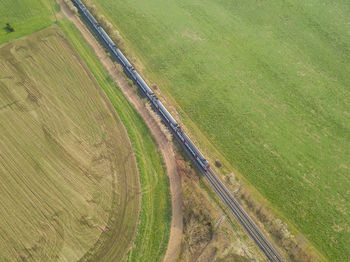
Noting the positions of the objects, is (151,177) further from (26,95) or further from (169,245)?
(26,95)

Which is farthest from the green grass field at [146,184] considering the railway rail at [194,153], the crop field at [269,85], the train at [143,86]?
the crop field at [269,85]

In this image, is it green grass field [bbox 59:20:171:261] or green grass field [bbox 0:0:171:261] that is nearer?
green grass field [bbox 0:0:171:261]

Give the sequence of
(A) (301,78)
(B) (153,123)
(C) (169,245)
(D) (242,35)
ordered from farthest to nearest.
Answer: (D) (242,35) < (A) (301,78) < (B) (153,123) < (C) (169,245)

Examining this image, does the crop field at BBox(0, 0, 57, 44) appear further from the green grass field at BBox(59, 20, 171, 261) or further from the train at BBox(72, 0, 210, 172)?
the green grass field at BBox(59, 20, 171, 261)

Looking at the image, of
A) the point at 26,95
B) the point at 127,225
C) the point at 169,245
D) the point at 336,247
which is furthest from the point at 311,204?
the point at 26,95

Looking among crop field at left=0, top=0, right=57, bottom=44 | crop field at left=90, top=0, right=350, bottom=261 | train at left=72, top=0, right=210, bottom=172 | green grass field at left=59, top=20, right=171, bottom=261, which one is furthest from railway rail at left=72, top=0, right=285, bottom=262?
crop field at left=0, top=0, right=57, bottom=44

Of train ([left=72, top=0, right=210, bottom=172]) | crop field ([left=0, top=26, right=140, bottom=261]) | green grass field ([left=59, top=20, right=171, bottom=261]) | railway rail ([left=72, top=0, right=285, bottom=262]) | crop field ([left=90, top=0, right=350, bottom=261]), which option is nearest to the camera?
crop field ([left=0, top=26, right=140, bottom=261])

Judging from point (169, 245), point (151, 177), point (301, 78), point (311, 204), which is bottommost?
point (311, 204)
